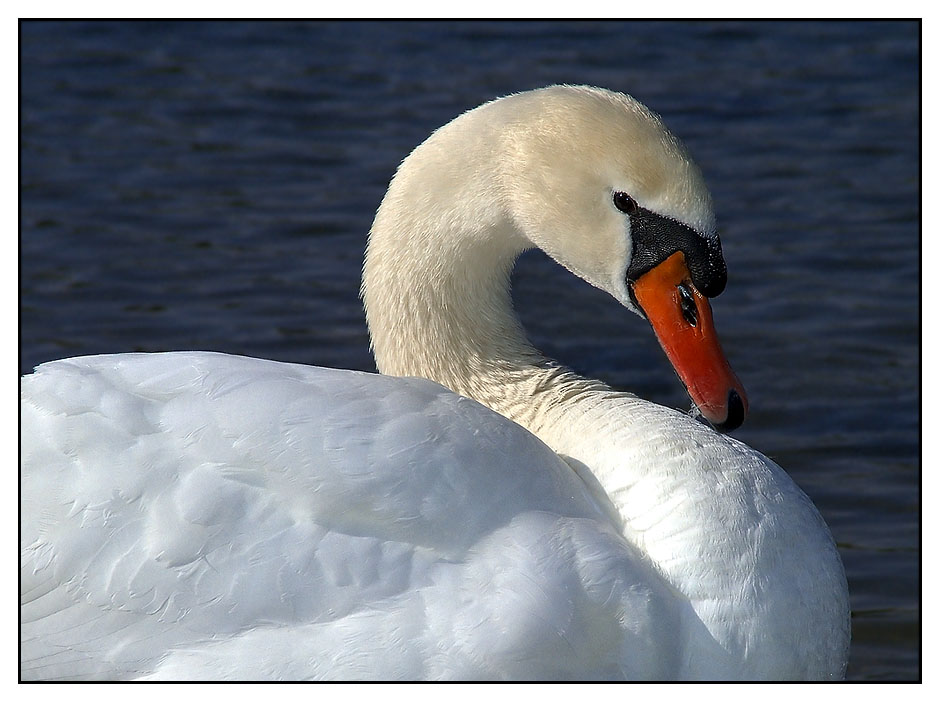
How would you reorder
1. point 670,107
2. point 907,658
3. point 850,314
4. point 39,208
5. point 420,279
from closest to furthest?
1. point 420,279
2. point 907,658
3. point 850,314
4. point 39,208
5. point 670,107

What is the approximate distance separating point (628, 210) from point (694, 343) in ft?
1.43

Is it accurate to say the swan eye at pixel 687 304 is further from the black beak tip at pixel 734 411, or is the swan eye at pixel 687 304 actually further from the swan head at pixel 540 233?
the black beak tip at pixel 734 411

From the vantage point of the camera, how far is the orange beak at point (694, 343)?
4367 millimetres

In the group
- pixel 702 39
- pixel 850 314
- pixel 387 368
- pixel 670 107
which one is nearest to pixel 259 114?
pixel 670 107

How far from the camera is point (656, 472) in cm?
408

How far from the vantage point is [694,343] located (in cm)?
440

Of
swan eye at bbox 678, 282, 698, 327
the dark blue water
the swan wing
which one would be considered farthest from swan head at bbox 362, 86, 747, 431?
the dark blue water

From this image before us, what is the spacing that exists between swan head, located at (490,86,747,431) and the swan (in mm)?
10

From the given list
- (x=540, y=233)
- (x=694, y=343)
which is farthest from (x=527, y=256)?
(x=694, y=343)

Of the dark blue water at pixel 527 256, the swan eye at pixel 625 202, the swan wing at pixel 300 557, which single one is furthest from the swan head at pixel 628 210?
the dark blue water at pixel 527 256

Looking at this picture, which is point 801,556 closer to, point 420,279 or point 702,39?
point 420,279

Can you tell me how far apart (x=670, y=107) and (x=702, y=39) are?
159 cm

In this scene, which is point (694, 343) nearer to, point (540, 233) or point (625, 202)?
point (625, 202)

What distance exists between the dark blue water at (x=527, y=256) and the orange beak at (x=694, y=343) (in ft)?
4.96
